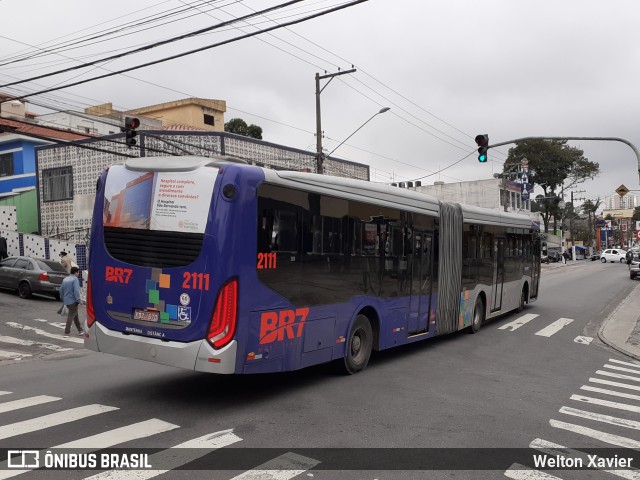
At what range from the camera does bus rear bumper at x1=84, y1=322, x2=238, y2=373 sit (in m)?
6.34

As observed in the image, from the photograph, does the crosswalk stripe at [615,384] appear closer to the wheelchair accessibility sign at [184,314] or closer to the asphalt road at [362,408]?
the asphalt road at [362,408]

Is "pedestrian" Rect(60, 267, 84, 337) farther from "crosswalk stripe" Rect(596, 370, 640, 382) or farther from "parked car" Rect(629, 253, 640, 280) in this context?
"parked car" Rect(629, 253, 640, 280)

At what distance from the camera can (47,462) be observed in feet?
16.1

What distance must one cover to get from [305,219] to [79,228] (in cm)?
2584

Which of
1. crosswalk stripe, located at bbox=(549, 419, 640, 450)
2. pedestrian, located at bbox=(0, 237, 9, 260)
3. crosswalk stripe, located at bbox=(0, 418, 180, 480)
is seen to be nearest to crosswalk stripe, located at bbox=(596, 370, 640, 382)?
crosswalk stripe, located at bbox=(549, 419, 640, 450)

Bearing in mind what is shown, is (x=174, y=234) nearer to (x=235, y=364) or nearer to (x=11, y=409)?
(x=235, y=364)

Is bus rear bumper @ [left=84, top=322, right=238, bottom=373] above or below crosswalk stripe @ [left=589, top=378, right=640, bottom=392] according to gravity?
above

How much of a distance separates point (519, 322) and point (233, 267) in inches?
495

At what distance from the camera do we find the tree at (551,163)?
239 feet

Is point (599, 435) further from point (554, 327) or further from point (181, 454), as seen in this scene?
point (554, 327)

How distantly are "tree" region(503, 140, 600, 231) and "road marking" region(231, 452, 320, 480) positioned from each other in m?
73.0

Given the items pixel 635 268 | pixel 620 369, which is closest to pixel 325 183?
pixel 620 369

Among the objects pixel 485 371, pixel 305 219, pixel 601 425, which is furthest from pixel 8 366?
pixel 601 425

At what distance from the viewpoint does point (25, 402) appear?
702 cm
